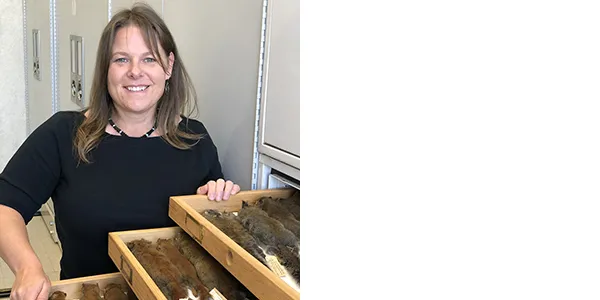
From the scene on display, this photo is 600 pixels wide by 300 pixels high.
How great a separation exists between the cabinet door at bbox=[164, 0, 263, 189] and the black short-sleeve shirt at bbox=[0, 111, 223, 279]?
15 cm

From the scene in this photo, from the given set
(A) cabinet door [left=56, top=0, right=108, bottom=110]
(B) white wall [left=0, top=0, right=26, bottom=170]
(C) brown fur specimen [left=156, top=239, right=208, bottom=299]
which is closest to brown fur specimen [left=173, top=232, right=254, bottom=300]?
(C) brown fur specimen [left=156, top=239, right=208, bottom=299]

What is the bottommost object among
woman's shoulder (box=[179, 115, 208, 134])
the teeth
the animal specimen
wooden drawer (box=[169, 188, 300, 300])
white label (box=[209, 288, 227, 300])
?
the animal specimen

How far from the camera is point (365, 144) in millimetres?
429

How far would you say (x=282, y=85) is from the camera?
4.62 feet

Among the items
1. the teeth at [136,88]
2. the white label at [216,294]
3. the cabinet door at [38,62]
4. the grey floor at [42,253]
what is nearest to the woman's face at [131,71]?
the teeth at [136,88]

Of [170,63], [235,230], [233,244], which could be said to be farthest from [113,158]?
[233,244]

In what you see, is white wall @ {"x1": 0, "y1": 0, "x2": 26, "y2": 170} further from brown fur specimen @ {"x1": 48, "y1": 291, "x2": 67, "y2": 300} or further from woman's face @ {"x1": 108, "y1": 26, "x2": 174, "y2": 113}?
brown fur specimen @ {"x1": 48, "y1": 291, "x2": 67, "y2": 300}

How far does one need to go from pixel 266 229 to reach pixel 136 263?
1.01ft

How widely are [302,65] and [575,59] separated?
0.83 ft

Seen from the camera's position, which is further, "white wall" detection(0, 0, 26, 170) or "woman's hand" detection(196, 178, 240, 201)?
"white wall" detection(0, 0, 26, 170)

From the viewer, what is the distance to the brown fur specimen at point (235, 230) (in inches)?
42.4

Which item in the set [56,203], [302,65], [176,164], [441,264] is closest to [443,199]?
[441,264]

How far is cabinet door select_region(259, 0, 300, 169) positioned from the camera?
1337 millimetres

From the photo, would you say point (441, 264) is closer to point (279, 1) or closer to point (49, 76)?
point (279, 1)
